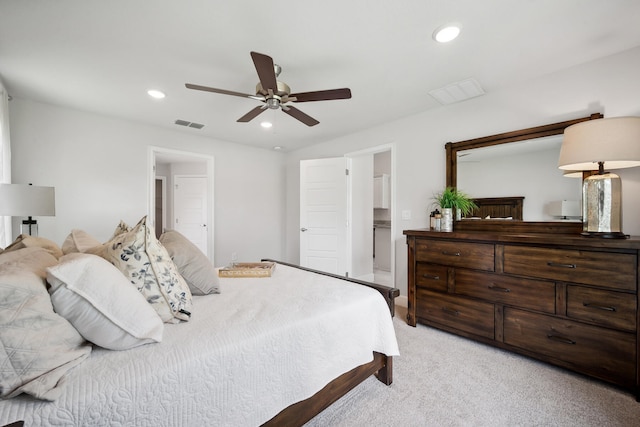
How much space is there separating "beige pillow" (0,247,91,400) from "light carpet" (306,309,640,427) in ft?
3.94

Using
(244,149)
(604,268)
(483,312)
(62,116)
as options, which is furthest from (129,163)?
(604,268)

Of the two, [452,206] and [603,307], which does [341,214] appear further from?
[603,307]

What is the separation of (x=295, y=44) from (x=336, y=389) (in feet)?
7.48

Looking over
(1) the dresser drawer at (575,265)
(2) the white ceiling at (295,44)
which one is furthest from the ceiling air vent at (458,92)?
(1) the dresser drawer at (575,265)

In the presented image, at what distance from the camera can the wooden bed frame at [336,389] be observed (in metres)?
1.18

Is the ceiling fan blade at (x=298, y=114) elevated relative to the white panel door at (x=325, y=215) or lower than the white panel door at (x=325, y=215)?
elevated

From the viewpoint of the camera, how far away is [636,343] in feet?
5.17

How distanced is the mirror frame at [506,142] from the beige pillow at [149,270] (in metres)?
2.70

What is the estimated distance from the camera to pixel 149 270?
1.20 meters

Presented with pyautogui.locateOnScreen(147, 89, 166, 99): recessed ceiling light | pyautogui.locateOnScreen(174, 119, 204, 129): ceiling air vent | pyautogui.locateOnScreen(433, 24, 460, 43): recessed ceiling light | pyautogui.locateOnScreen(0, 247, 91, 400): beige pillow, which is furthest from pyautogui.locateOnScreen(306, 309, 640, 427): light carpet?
pyautogui.locateOnScreen(174, 119, 204, 129): ceiling air vent

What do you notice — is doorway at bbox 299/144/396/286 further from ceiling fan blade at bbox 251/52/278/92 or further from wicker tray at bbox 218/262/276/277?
ceiling fan blade at bbox 251/52/278/92

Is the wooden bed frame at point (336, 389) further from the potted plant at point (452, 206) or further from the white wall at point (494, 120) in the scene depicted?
the white wall at point (494, 120)

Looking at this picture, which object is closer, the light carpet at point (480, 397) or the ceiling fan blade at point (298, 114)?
the light carpet at point (480, 397)

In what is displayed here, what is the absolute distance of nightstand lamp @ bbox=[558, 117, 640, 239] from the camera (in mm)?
1657
